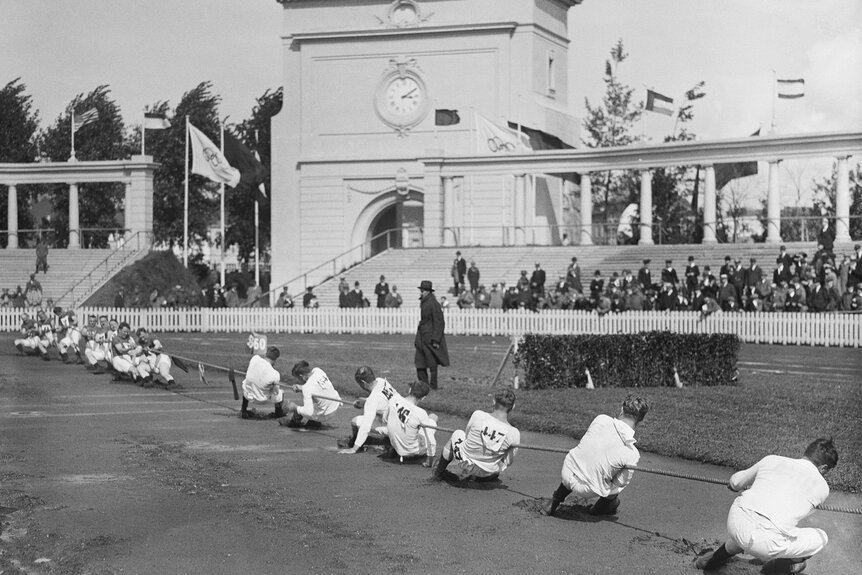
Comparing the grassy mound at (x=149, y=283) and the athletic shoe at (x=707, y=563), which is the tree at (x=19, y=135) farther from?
the athletic shoe at (x=707, y=563)

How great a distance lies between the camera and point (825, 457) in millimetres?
9969

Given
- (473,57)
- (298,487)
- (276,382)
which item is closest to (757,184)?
(473,57)

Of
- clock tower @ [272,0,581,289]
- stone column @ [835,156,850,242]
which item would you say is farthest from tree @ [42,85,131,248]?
stone column @ [835,156,850,242]

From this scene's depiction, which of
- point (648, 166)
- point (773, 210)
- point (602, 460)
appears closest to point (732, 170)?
point (648, 166)

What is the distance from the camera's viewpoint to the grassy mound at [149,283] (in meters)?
49.7

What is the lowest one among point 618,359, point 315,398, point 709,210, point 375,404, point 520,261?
point 315,398

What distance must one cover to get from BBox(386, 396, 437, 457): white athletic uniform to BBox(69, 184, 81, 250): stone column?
4519 cm

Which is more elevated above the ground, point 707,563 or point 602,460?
point 602,460

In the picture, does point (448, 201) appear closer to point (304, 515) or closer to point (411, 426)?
point (411, 426)

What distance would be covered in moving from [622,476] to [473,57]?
52.1 m

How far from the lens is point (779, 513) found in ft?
32.2

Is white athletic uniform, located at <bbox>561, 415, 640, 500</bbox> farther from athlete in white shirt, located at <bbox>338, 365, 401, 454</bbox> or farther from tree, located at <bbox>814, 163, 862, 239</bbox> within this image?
tree, located at <bbox>814, 163, 862, 239</bbox>

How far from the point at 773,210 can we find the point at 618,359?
27.4 m

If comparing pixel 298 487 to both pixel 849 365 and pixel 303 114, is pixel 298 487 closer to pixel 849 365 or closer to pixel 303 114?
pixel 849 365
